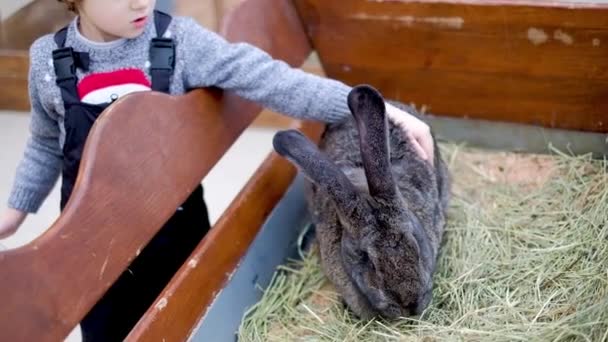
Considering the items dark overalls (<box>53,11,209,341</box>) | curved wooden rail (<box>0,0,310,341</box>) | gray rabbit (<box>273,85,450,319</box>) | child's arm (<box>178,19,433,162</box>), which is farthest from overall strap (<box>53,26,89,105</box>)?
gray rabbit (<box>273,85,450,319</box>)

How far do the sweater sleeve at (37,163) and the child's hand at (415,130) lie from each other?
86 cm

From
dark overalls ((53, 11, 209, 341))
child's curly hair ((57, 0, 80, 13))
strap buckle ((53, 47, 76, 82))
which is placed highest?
child's curly hair ((57, 0, 80, 13))

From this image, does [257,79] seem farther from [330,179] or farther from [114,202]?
[114,202]

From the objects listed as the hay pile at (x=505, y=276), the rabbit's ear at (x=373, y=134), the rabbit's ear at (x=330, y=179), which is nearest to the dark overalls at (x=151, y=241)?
the hay pile at (x=505, y=276)

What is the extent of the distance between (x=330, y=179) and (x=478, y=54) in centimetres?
93

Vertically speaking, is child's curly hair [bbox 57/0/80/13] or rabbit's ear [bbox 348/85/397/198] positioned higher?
child's curly hair [bbox 57/0/80/13]

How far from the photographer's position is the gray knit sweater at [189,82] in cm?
178

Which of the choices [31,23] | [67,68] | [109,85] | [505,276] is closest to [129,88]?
[109,85]

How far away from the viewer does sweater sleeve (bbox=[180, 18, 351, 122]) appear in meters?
1.90

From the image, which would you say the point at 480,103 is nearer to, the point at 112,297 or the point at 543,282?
the point at 543,282

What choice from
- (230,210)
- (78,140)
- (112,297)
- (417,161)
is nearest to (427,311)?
(417,161)

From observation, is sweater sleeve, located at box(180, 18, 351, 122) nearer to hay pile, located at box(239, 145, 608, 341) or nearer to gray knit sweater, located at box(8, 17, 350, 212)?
gray knit sweater, located at box(8, 17, 350, 212)

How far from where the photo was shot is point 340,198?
1748mm

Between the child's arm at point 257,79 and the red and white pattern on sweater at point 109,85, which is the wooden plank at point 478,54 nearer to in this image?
the child's arm at point 257,79
